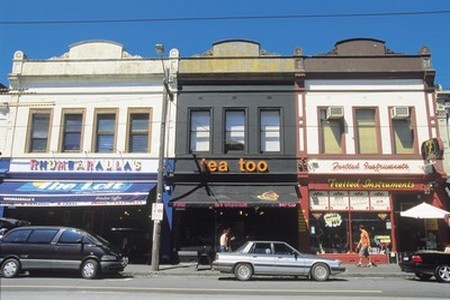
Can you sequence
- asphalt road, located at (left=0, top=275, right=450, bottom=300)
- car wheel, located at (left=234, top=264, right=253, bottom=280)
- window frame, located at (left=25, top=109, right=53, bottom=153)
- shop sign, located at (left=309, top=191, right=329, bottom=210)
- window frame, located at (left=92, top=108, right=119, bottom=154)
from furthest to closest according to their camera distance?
window frame, located at (left=25, top=109, right=53, bottom=153) < window frame, located at (left=92, top=108, right=119, bottom=154) < shop sign, located at (left=309, top=191, right=329, bottom=210) < car wheel, located at (left=234, top=264, right=253, bottom=280) < asphalt road, located at (left=0, top=275, right=450, bottom=300)

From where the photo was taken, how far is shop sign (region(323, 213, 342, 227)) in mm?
20438

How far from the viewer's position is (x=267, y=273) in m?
15.2

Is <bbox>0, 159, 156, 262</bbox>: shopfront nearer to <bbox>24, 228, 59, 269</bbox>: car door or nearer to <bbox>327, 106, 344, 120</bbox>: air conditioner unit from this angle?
<bbox>24, 228, 59, 269</bbox>: car door

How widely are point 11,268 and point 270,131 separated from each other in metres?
12.4

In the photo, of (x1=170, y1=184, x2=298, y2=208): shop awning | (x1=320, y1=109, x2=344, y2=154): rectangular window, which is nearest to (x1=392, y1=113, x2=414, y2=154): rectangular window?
(x1=320, y1=109, x2=344, y2=154): rectangular window

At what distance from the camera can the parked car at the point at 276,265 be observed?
591 inches

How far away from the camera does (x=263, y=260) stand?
1523 centimetres

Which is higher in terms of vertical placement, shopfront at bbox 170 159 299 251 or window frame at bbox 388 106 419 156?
window frame at bbox 388 106 419 156

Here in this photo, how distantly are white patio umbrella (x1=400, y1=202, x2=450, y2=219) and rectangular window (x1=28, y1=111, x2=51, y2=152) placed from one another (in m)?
16.8

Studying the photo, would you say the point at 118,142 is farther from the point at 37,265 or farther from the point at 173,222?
the point at 37,265

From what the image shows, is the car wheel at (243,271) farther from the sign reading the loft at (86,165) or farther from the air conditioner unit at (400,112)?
the air conditioner unit at (400,112)

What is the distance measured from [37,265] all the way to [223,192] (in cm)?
847

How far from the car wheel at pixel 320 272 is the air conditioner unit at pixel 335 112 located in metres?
8.41

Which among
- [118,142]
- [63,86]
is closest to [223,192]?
[118,142]
